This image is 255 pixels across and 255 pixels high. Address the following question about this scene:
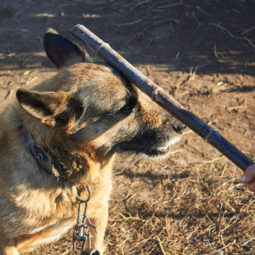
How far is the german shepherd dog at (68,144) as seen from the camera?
111 inches

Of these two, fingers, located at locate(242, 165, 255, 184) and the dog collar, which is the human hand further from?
the dog collar

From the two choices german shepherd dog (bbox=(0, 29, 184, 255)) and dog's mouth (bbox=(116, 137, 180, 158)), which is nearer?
german shepherd dog (bbox=(0, 29, 184, 255))

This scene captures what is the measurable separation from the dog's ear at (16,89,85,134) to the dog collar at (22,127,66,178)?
0.89 feet

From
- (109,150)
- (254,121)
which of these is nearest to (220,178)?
(254,121)

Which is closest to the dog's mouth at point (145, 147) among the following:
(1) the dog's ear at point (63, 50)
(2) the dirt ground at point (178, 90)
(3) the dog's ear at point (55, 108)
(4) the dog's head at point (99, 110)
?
(4) the dog's head at point (99, 110)

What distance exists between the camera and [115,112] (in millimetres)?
2977

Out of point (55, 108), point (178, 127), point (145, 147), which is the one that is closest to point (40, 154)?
point (55, 108)

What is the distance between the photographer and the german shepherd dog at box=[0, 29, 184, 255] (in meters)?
2.82

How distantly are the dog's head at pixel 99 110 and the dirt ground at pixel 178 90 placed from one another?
1.22 m

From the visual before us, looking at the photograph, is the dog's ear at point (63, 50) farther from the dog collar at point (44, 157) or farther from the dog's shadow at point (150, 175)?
the dog's shadow at point (150, 175)

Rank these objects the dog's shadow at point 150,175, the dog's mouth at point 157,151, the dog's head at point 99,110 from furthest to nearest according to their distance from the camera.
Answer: the dog's shadow at point 150,175 → the dog's mouth at point 157,151 → the dog's head at point 99,110

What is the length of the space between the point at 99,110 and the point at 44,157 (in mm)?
627

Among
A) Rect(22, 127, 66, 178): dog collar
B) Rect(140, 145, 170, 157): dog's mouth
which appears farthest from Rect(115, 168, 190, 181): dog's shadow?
Rect(22, 127, 66, 178): dog collar

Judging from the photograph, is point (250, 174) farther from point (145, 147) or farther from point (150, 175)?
point (150, 175)
